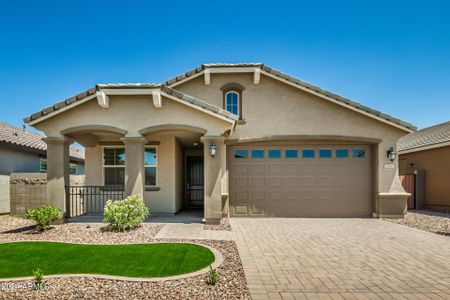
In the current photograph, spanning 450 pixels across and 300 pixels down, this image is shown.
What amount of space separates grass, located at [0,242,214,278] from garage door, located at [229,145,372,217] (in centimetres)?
478

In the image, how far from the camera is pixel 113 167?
11586mm

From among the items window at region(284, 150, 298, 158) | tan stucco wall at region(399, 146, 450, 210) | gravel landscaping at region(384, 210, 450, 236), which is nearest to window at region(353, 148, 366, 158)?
window at region(284, 150, 298, 158)

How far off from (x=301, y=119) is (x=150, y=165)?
22.1 ft

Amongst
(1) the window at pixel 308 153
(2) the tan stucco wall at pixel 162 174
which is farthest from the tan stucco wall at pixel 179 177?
(1) the window at pixel 308 153

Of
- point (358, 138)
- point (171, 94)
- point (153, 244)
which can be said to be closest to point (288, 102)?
point (358, 138)

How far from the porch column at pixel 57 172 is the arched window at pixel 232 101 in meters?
6.24

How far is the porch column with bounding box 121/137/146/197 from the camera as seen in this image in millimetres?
8953

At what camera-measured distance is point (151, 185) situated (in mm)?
11328

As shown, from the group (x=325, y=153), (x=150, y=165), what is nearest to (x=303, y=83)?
(x=325, y=153)

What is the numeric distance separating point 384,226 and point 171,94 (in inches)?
343

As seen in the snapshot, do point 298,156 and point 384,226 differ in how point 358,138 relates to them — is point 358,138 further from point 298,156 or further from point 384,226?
point 384,226

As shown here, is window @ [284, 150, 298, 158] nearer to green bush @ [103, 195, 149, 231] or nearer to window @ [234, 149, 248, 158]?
window @ [234, 149, 248, 158]

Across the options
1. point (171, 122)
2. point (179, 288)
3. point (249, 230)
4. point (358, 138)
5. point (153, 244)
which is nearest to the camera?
point (179, 288)

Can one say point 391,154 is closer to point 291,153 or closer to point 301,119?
point 301,119
